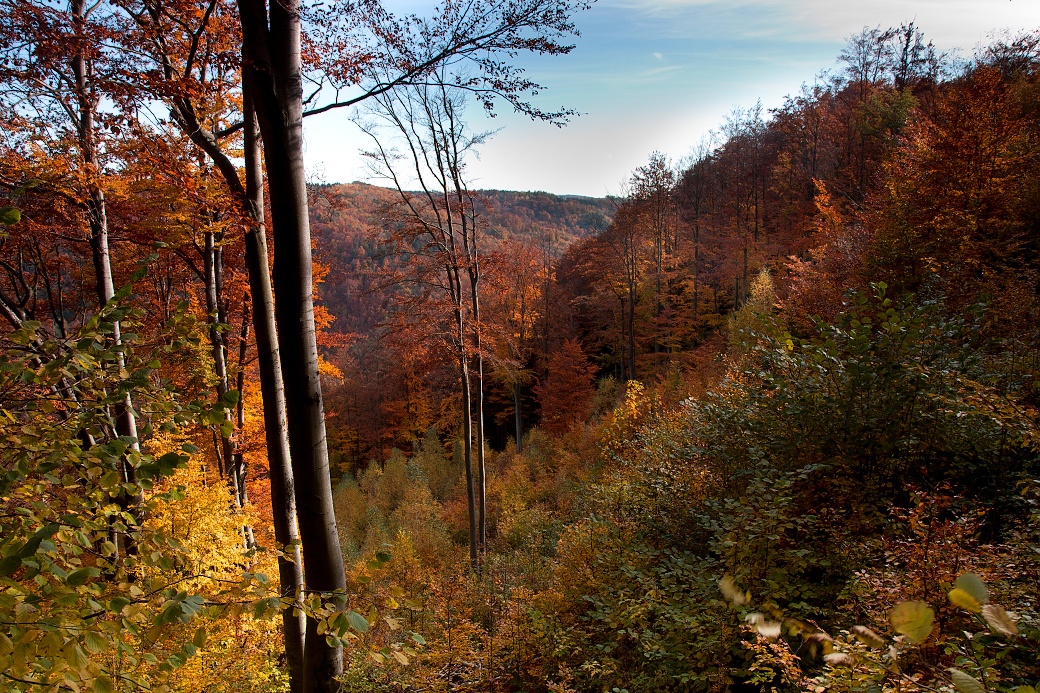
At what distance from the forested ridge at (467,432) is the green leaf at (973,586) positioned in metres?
0.01

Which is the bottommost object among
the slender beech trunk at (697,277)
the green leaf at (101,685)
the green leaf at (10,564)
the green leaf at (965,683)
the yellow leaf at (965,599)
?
the green leaf at (101,685)

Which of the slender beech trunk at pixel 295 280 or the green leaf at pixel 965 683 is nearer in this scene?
the green leaf at pixel 965 683

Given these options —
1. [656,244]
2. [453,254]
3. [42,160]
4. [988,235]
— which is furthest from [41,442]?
[656,244]

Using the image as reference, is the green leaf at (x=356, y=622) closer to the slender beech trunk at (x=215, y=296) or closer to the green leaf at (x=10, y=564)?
the green leaf at (x=10, y=564)

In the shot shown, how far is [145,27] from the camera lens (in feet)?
11.4

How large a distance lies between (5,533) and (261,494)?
12196mm

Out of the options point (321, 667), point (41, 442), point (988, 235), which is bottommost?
point (321, 667)

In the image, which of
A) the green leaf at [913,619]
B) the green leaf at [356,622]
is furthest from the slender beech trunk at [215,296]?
the green leaf at [913,619]

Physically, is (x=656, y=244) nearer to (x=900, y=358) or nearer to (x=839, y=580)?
(x=900, y=358)

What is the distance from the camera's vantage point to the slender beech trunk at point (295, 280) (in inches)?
95.7

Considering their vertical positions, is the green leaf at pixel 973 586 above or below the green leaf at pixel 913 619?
above

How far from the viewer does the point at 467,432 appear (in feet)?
36.2

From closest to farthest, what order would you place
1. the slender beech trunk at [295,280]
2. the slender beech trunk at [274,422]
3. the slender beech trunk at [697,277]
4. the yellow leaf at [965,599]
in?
the yellow leaf at [965,599] → the slender beech trunk at [295,280] → the slender beech trunk at [274,422] → the slender beech trunk at [697,277]

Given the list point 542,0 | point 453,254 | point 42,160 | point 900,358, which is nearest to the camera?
point 542,0
